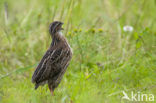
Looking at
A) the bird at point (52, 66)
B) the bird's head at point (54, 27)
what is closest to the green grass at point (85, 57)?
the bird at point (52, 66)

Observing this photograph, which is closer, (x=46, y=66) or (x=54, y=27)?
(x=46, y=66)

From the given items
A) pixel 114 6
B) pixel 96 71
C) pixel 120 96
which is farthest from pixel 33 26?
pixel 120 96

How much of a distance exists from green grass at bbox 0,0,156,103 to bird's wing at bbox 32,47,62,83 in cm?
28

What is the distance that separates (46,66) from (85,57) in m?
2.01

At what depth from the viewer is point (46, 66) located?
6.36m

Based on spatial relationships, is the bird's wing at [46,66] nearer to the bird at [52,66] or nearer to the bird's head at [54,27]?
the bird at [52,66]

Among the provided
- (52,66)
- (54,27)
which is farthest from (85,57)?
(52,66)

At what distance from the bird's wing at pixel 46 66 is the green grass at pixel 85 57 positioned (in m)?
0.28

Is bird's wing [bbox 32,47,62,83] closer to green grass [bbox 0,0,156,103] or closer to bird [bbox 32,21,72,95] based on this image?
bird [bbox 32,21,72,95]

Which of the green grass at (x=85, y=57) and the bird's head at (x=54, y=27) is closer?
the green grass at (x=85, y=57)

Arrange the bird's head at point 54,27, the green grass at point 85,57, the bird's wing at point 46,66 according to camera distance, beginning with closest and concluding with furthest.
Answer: the green grass at point 85,57, the bird's wing at point 46,66, the bird's head at point 54,27

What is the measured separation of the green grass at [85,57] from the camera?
6.18 meters

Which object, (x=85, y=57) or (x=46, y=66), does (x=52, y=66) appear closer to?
(x=46, y=66)

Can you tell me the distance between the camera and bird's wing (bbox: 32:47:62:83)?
6328 mm
